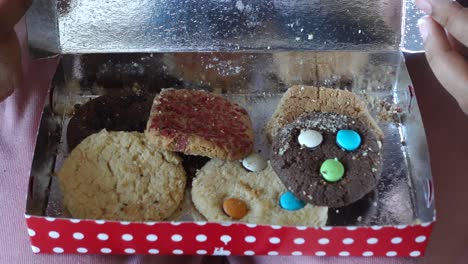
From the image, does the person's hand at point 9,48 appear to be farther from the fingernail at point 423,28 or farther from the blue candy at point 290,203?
the fingernail at point 423,28

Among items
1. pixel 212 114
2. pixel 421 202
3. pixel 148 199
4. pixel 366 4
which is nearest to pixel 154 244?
pixel 148 199

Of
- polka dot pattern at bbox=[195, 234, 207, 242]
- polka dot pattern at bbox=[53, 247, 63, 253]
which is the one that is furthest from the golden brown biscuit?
polka dot pattern at bbox=[53, 247, 63, 253]

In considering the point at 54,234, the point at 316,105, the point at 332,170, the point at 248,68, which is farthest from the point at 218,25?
the point at 54,234

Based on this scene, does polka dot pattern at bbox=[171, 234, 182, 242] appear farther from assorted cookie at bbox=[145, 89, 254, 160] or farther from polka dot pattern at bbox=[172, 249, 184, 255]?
assorted cookie at bbox=[145, 89, 254, 160]

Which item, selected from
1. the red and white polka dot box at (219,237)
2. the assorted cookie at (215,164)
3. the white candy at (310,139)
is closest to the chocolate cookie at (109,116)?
the assorted cookie at (215,164)

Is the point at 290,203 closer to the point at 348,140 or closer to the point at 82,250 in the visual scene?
the point at 348,140

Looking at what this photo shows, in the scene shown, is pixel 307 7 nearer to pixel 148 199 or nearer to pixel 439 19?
pixel 439 19

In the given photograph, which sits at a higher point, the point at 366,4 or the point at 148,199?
the point at 366,4
